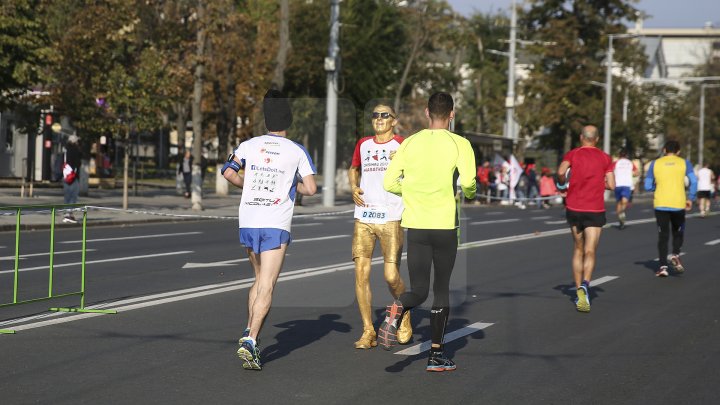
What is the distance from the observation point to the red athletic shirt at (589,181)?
1164 centimetres

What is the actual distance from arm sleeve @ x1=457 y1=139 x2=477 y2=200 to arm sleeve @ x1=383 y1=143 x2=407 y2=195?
42 cm

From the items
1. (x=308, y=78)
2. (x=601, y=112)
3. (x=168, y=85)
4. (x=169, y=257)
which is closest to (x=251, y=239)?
(x=169, y=257)

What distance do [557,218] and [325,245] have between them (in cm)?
1451

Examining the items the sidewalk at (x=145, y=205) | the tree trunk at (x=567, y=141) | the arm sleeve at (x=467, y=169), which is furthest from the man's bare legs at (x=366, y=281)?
the tree trunk at (x=567, y=141)

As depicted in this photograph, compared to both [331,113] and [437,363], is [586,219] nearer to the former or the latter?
[437,363]

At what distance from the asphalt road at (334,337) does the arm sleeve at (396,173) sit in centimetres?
122

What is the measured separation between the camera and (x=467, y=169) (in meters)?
7.49

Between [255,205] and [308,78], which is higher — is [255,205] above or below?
below

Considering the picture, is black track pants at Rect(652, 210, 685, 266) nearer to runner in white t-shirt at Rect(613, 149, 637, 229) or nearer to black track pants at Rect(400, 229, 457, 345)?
black track pants at Rect(400, 229, 457, 345)

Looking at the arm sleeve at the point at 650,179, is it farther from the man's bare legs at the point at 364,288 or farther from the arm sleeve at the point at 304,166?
the arm sleeve at the point at 304,166

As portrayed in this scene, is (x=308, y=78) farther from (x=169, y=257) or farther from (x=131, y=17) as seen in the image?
(x=169, y=257)

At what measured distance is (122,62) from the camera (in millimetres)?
31031

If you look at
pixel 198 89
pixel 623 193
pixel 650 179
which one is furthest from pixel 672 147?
pixel 198 89

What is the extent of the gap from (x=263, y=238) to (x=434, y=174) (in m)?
1.21
